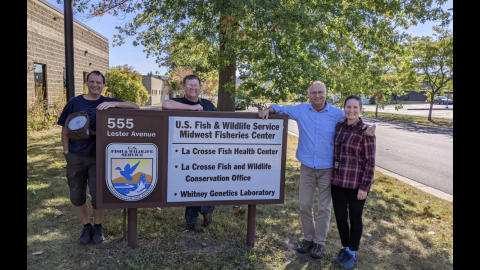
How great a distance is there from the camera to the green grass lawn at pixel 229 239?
348 cm

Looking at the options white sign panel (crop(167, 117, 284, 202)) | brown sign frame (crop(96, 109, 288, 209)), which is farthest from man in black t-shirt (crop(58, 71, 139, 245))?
white sign panel (crop(167, 117, 284, 202))

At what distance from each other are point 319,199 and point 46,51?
1547 cm

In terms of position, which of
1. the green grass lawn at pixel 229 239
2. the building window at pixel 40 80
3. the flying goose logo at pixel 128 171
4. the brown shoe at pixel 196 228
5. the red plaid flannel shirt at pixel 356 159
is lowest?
the green grass lawn at pixel 229 239

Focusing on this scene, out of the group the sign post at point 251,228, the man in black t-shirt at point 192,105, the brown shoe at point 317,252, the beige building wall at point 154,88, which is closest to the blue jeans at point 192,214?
the man in black t-shirt at point 192,105

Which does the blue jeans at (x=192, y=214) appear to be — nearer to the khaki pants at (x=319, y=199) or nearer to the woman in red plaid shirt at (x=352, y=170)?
the khaki pants at (x=319, y=199)

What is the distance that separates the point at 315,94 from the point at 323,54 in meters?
3.72

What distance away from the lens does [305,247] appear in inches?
151

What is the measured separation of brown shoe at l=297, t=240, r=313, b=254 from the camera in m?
3.82

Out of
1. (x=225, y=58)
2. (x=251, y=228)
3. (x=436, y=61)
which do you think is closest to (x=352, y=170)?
(x=251, y=228)

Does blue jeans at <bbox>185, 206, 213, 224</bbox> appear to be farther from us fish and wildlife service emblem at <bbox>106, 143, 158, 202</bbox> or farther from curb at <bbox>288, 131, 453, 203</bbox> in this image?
curb at <bbox>288, 131, 453, 203</bbox>

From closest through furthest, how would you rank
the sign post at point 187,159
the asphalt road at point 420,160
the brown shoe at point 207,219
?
the sign post at point 187,159
the brown shoe at point 207,219
the asphalt road at point 420,160

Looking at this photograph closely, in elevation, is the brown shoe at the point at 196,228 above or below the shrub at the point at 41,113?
below

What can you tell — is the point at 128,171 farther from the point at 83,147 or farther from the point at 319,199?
the point at 319,199

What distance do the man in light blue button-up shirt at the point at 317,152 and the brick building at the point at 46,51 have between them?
39.0 feet
